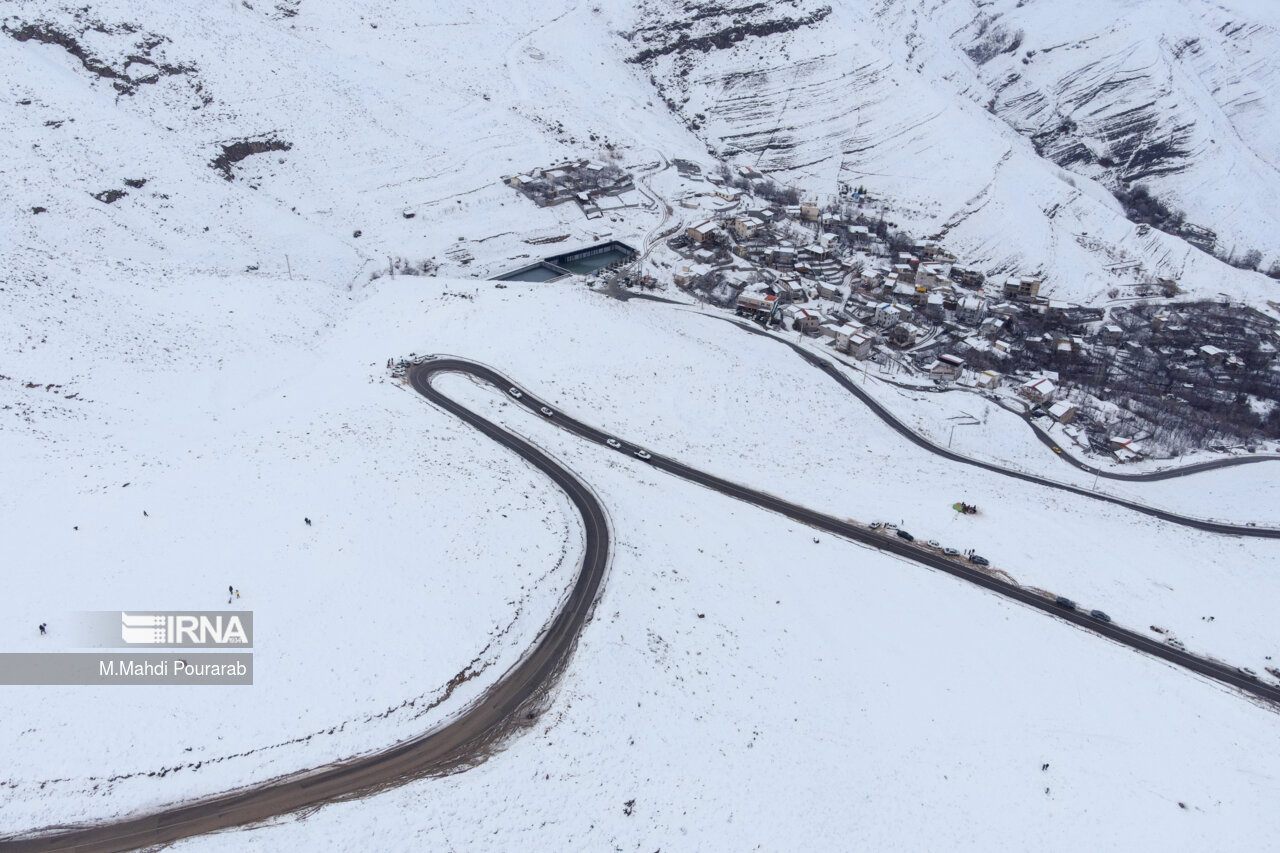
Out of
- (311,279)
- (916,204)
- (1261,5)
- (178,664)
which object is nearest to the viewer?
(178,664)

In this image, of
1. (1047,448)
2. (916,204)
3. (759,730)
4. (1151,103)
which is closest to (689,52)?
(916,204)

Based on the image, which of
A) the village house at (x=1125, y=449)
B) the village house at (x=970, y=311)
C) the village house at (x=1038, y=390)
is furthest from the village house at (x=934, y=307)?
the village house at (x=1125, y=449)

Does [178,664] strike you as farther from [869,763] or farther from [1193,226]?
[1193,226]

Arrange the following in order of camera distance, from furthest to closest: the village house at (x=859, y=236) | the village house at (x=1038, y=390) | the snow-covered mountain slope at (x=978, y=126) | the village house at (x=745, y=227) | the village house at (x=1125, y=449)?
the snow-covered mountain slope at (x=978, y=126)
the village house at (x=859, y=236)
the village house at (x=745, y=227)
the village house at (x=1038, y=390)
the village house at (x=1125, y=449)

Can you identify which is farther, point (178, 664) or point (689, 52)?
point (689, 52)

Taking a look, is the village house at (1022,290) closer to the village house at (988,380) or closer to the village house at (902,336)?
the village house at (902,336)

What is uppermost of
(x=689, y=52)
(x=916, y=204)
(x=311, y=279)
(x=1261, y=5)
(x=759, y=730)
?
(x=1261, y=5)

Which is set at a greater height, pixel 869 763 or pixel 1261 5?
pixel 1261 5
